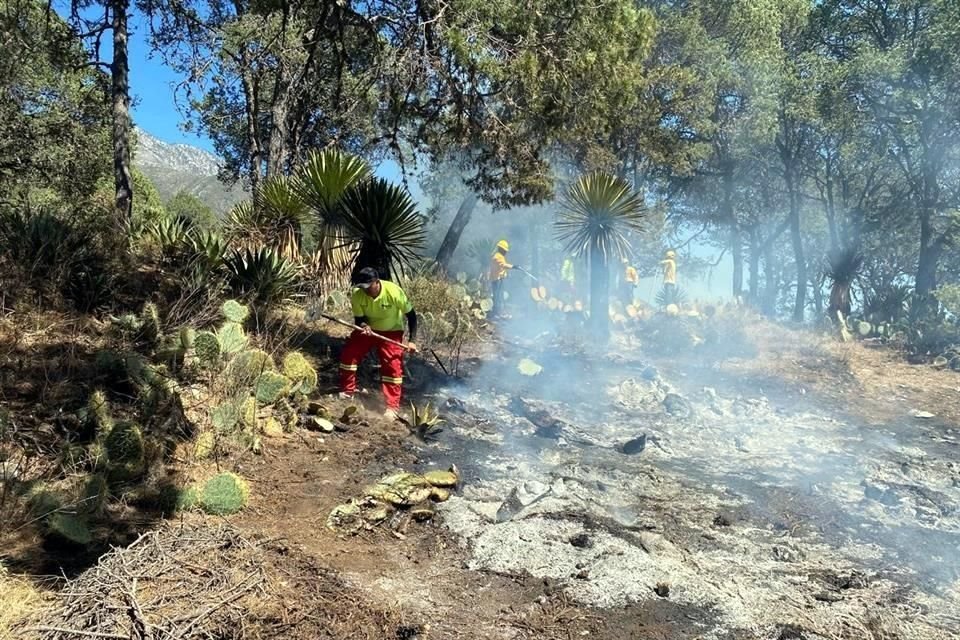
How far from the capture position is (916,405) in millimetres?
10289

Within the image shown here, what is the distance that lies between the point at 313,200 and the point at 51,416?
13.6 ft

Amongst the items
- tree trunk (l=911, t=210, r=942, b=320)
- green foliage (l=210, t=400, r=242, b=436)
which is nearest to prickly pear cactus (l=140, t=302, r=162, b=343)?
green foliage (l=210, t=400, r=242, b=436)

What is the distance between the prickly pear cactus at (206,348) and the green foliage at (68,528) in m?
2.12

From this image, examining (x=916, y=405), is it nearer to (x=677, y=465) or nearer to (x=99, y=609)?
(x=677, y=465)

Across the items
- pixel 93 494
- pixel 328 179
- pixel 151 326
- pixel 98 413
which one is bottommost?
pixel 93 494

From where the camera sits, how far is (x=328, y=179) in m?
7.90

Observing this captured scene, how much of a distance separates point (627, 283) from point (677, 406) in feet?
32.6

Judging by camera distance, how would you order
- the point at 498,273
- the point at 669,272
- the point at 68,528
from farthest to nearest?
the point at 669,272
the point at 498,273
the point at 68,528

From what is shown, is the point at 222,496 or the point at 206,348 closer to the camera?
the point at 222,496

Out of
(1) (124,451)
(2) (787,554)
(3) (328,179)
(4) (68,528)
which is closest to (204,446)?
(1) (124,451)

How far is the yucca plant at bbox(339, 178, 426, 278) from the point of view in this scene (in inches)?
310

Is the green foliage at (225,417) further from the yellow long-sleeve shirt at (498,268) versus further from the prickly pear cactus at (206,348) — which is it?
the yellow long-sleeve shirt at (498,268)

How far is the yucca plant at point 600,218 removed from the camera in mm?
12016

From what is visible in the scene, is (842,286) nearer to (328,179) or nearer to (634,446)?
(634,446)
